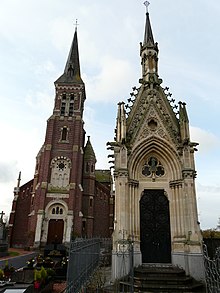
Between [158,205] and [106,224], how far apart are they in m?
26.9

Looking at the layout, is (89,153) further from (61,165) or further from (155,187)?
(155,187)

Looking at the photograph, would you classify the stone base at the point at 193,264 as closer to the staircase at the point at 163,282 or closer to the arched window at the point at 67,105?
the staircase at the point at 163,282

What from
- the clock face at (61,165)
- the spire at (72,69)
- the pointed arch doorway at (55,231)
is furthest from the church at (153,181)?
the spire at (72,69)

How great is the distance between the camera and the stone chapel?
40.3ft

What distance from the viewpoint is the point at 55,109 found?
4003cm

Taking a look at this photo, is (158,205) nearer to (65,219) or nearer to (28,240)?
(65,219)

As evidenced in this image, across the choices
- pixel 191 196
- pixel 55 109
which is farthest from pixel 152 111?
pixel 55 109

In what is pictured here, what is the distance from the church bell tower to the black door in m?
20.4

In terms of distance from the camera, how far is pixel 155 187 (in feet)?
46.8

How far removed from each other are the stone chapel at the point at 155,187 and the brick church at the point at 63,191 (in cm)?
2081

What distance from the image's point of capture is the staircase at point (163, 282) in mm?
9961

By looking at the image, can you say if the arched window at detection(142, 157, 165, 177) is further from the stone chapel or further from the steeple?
the steeple

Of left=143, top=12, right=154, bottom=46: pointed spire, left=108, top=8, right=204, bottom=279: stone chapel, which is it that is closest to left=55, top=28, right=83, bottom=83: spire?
left=143, top=12, right=154, bottom=46: pointed spire

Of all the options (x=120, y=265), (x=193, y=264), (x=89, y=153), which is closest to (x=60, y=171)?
(x=89, y=153)
